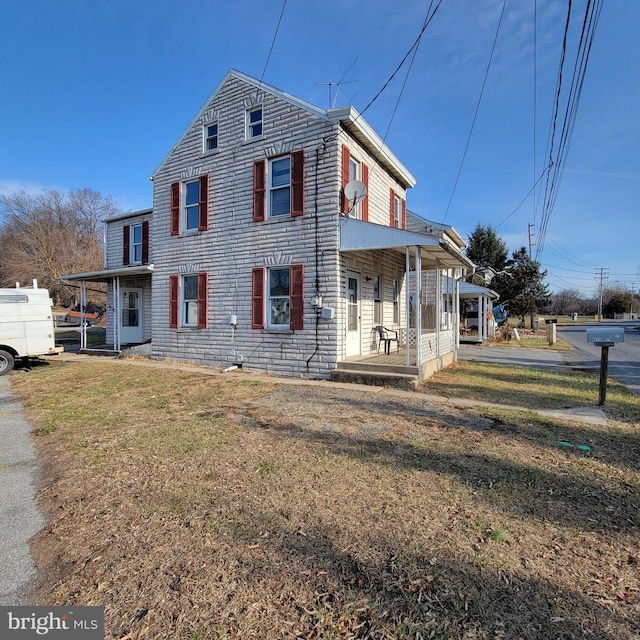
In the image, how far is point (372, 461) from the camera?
13.8 ft

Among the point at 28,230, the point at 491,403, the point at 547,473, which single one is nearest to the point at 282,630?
the point at 547,473

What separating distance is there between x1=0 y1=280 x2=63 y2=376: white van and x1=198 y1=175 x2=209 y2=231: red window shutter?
5.34 m

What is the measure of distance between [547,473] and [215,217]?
10077 millimetres

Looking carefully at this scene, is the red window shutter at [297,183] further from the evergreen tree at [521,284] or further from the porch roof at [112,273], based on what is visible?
the evergreen tree at [521,284]

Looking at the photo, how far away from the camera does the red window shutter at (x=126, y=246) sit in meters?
15.5

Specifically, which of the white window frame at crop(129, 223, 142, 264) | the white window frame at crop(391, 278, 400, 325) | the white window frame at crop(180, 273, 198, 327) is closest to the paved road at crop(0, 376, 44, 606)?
the white window frame at crop(180, 273, 198, 327)

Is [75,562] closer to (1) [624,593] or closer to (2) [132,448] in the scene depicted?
(2) [132,448]

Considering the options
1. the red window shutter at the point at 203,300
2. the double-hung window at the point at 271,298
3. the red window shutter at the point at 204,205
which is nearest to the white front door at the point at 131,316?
the red window shutter at the point at 203,300

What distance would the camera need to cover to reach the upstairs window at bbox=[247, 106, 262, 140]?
417 inches

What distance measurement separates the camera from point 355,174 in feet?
34.5

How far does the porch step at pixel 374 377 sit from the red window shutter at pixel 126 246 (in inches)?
425

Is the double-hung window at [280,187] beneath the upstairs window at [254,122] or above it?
beneath

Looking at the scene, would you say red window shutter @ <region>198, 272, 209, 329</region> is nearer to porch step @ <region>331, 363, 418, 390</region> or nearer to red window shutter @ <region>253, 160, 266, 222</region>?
red window shutter @ <region>253, 160, 266, 222</region>

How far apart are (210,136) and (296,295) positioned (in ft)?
19.0
